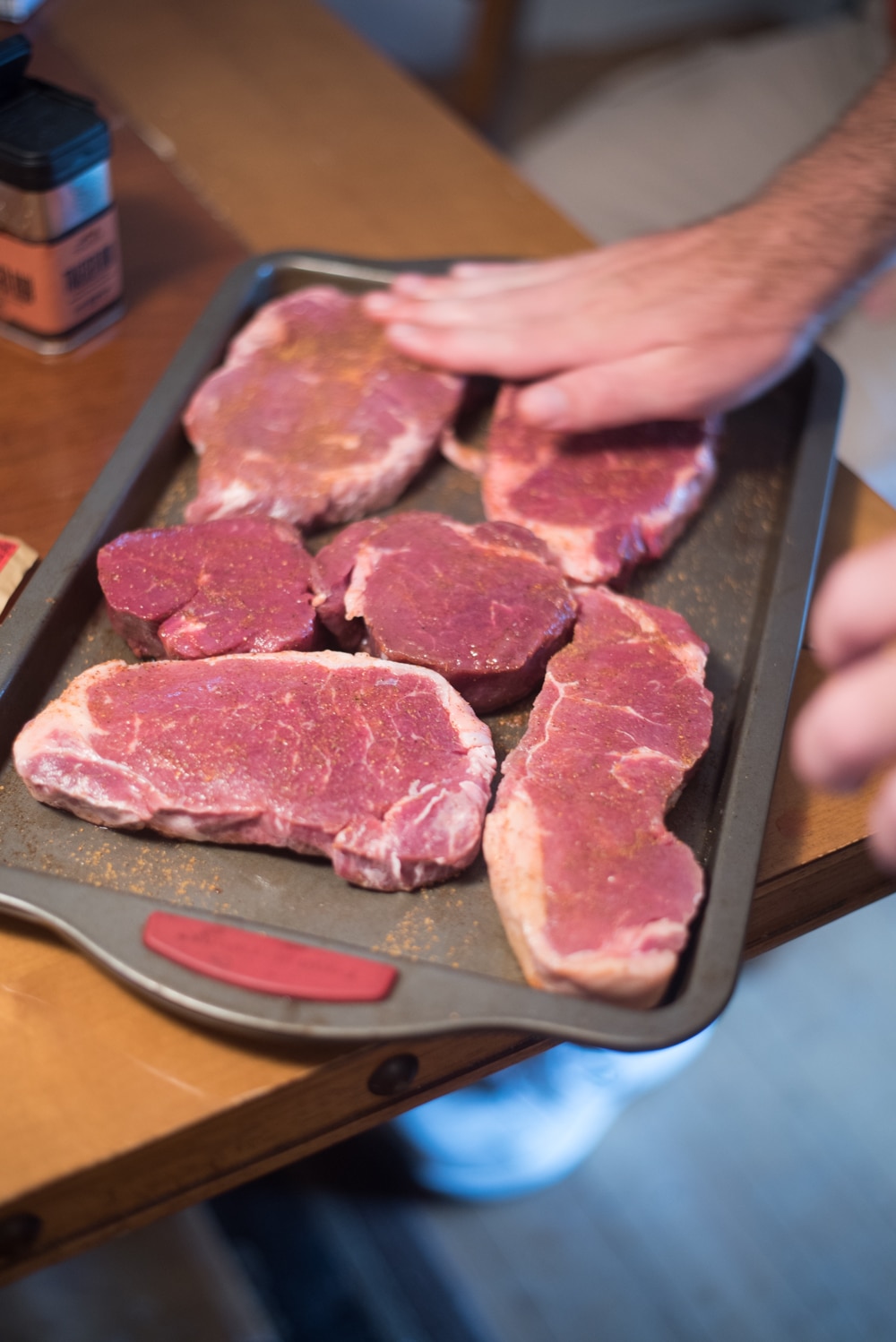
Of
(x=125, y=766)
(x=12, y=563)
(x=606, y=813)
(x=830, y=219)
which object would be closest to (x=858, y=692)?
(x=606, y=813)

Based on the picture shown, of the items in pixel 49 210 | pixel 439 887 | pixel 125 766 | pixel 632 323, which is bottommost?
pixel 439 887

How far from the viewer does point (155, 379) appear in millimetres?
1959

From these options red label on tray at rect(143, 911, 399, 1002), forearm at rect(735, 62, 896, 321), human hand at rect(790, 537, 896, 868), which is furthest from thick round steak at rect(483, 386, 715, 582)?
red label on tray at rect(143, 911, 399, 1002)

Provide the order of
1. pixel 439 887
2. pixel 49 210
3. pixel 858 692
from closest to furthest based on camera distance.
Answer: pixel 858 692
pixel 439 887
pixel 49 210

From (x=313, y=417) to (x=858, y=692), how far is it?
3.54 ft

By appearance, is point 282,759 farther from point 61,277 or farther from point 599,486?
point 61,277

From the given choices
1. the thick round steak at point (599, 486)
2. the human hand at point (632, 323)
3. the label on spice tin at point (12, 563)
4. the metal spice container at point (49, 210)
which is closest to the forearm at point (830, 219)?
the human hand at point (632, 323)

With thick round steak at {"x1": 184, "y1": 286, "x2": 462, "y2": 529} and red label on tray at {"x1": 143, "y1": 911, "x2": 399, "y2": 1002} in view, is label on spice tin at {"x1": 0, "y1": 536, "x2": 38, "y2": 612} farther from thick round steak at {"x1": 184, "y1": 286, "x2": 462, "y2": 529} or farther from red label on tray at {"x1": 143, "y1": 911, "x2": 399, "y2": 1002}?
red label on tray at {"x1": 143, "y1": 911, "x2": 399, "y2": 1002}

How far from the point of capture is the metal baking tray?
3.59 ft

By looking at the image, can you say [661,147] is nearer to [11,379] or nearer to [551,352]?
[551,352]

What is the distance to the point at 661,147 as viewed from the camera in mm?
2875

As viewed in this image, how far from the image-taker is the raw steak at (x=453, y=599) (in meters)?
1.45

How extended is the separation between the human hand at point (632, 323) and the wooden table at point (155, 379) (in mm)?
336

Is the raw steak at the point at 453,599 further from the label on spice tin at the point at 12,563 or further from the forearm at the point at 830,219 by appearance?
the forearm at the point at 830,219
